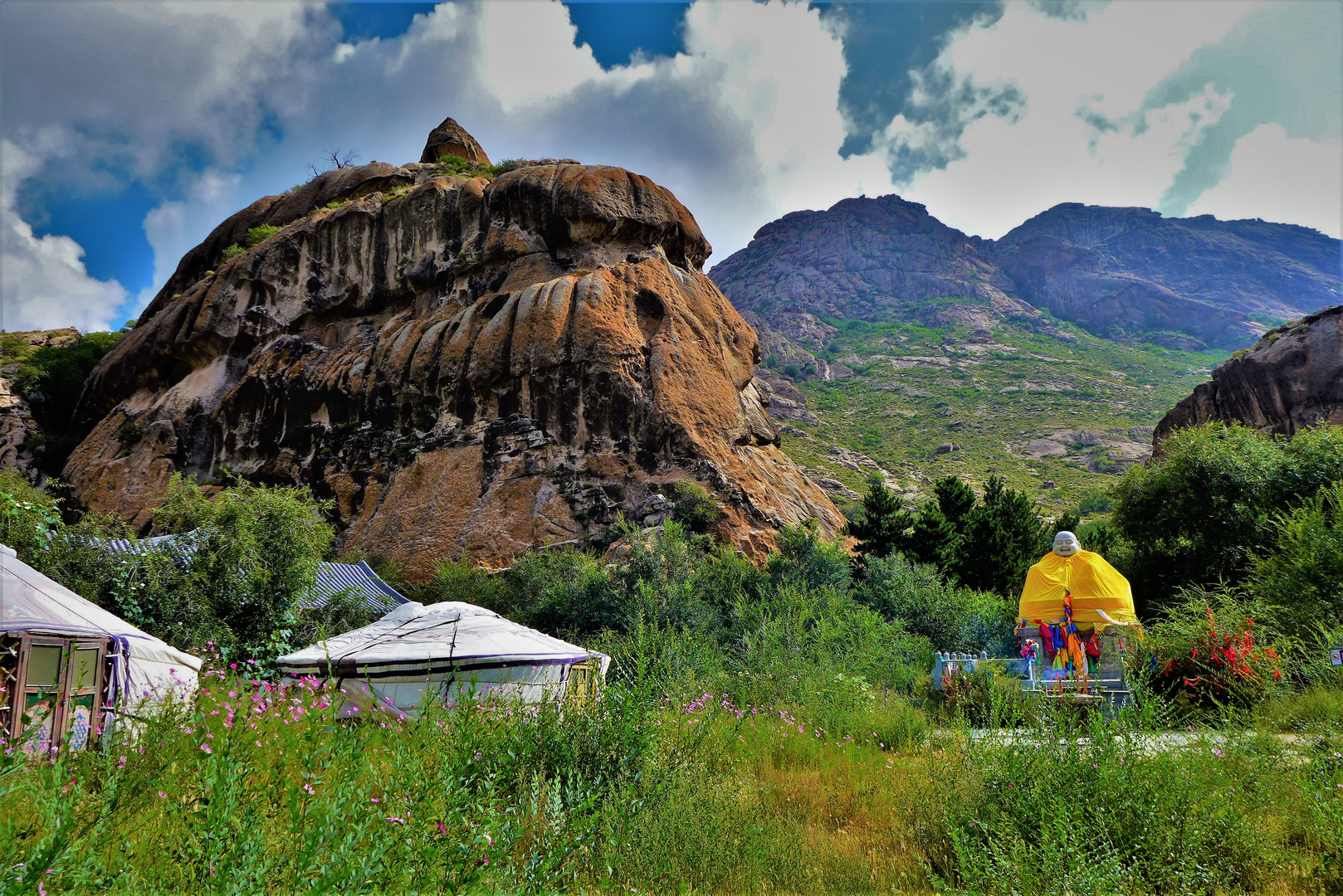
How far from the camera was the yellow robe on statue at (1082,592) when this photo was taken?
11531 millimetres

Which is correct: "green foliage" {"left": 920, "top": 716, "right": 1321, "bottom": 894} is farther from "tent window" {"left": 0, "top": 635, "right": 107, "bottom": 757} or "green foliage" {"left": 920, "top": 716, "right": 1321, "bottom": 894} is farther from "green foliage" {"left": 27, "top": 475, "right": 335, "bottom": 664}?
"green foliage" {"left": 27, "top": 475, "right": 335, "bottom": 664}

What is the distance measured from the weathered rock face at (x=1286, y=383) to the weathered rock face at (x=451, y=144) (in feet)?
130

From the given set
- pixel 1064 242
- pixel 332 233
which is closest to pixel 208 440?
pixel 332 233

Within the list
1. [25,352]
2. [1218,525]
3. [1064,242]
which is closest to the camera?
[1218,525]

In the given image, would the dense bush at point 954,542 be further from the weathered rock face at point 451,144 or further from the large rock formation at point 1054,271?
the large rock formation at point 1054,271

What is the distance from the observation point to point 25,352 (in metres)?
38.9

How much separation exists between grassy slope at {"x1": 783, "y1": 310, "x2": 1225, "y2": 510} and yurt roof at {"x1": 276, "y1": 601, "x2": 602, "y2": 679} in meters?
36.7

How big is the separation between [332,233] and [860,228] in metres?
128

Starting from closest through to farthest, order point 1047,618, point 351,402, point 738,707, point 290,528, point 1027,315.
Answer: point 738,707, point 1047,618, point 290,528, point 351,402, point 1027,315

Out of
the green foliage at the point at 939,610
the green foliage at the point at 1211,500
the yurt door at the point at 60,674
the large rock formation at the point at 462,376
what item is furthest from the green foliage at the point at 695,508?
the yurt door at the point at 60,674

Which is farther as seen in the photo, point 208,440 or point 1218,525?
point 208,440

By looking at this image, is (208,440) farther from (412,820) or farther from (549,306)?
(412,820)

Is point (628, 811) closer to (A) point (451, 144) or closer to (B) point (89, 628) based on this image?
(B) point (89, 628)

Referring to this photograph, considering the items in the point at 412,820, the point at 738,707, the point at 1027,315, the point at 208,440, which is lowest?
the point at 738,707
